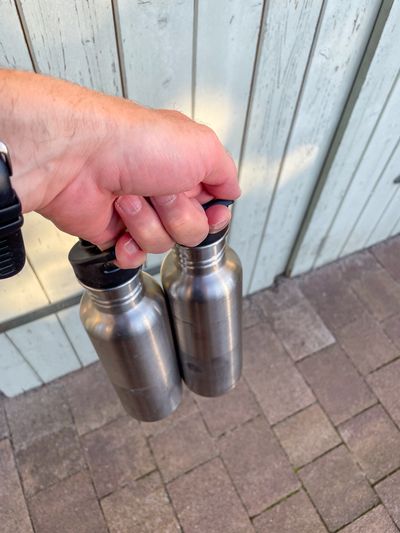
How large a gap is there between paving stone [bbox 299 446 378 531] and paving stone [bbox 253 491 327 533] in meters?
0.03

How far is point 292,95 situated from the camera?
3.37 feet

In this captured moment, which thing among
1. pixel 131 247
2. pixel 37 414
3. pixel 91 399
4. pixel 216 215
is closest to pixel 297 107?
pixel 216 215

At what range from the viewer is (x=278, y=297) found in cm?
178

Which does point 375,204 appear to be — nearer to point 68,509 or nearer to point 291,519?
point 291,519

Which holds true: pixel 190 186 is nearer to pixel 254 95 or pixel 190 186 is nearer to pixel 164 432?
pixel 254 95

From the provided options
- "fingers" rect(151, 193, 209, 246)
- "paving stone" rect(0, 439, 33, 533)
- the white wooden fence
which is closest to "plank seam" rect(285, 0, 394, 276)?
the white wooden fence

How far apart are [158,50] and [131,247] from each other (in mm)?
388

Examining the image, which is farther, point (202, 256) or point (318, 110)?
point (318, 110)

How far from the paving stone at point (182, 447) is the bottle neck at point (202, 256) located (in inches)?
32.2

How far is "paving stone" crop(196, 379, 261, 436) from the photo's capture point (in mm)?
1468

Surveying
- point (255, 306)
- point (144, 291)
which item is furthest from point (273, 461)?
point (144, 291)

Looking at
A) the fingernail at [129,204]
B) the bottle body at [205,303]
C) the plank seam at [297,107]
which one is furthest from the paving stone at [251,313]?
the fingernail at [129,204]

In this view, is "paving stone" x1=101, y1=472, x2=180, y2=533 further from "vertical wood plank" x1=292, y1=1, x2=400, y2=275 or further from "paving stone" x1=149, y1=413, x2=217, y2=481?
"vertical wood plank" x1=292, y1=1, x2=400, y2=275

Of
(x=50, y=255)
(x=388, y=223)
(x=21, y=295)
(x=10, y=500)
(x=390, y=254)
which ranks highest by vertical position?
(x=50, y=255)
